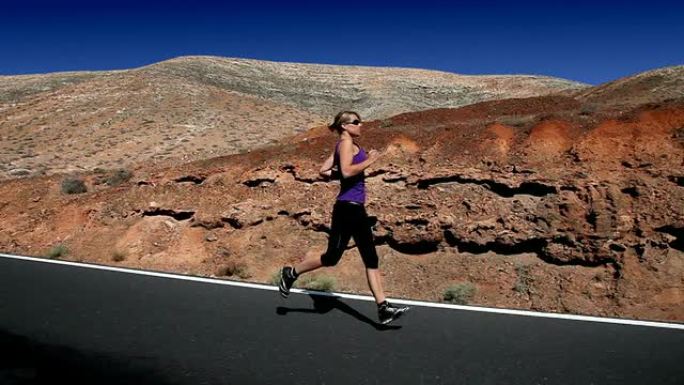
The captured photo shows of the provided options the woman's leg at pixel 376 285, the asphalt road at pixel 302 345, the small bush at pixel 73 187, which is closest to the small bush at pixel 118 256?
the small bush at pixel 73 187

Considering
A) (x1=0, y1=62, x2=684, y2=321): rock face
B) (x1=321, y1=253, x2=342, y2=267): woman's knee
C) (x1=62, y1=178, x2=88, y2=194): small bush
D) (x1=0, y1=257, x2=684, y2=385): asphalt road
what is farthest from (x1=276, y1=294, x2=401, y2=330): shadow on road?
(x1=62, y1=178, x2=88, y2=194): small bush

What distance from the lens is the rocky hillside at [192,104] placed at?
1382 inches

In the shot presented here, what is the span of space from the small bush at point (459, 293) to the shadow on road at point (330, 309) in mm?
3455

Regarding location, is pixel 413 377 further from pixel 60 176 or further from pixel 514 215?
pixel 60 176

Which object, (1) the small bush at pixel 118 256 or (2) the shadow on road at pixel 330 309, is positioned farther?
(1) the small bush at pixel 118 256

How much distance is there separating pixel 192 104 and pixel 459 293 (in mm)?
40810

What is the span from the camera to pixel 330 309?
6.15 meters

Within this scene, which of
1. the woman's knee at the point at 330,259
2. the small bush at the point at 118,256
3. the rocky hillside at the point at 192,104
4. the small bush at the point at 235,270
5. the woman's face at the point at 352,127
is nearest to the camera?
the woman's face at the point at 352,127

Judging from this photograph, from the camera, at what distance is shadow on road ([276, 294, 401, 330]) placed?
5.48 metres

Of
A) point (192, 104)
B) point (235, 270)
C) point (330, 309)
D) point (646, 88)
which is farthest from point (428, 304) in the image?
point (192, 104)

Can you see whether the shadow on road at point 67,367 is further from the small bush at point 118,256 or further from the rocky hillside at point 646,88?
the rocky hillside at point 646,88

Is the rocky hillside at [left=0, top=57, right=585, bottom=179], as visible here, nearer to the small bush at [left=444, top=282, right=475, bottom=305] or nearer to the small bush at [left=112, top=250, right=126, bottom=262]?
the small bush at [left=112, top=250, right=126, bottom=262]

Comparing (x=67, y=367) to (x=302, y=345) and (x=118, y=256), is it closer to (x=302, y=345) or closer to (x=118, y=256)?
(x=302, y=345)

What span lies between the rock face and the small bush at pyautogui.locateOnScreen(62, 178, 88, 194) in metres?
2.34
